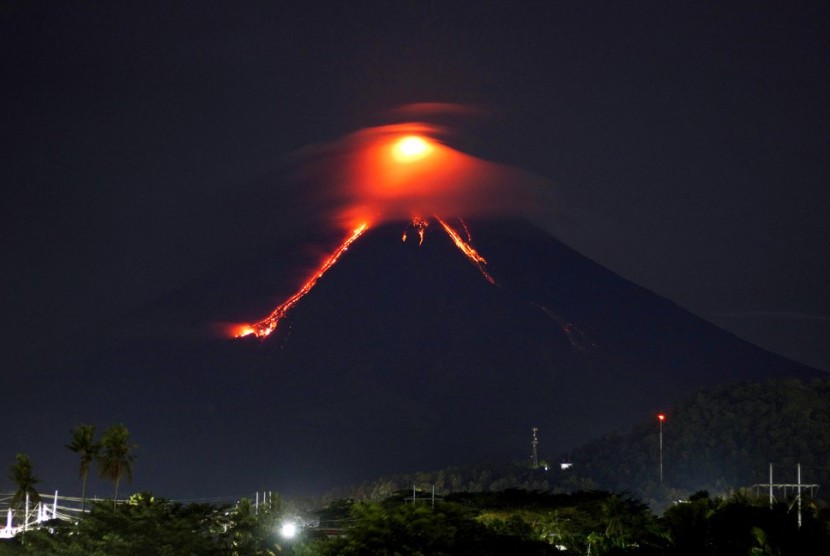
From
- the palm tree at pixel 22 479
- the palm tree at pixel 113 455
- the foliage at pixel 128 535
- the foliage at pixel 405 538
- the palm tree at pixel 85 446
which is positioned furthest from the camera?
the palm tree at pixel 113 455

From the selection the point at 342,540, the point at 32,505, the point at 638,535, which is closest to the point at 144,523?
the point at 342,540

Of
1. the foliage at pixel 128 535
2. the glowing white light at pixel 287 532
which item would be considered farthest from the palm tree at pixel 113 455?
the foliage at pixel 128 535

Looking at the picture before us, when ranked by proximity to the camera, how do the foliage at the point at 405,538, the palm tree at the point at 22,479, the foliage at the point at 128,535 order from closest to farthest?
1. the foliage at the point at 405,538
2. the foliage at the point at 128,535
3. the palm tree at the point at 22,479

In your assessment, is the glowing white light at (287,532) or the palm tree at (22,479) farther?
the palm tree at (22,479)

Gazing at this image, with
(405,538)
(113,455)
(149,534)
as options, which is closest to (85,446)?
(113,455)

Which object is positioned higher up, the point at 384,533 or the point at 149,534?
the point at 384,533

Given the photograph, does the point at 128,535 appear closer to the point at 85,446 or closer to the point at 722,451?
the point at 85,446

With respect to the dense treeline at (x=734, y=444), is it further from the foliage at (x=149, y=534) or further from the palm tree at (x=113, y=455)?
the foliage at (x=149, y=534)

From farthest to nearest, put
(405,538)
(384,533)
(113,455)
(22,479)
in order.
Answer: (113,455), (22,479), (405,538), (384,533)

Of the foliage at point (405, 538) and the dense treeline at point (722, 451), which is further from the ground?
the dense treeline at point (722, 451)

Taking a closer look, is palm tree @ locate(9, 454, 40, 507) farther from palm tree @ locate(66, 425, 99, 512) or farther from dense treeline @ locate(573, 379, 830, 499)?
dense treeline @ locate(573, 379, 830, 499)

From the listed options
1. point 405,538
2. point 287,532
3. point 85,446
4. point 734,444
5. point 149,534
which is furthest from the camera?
point 734,444
